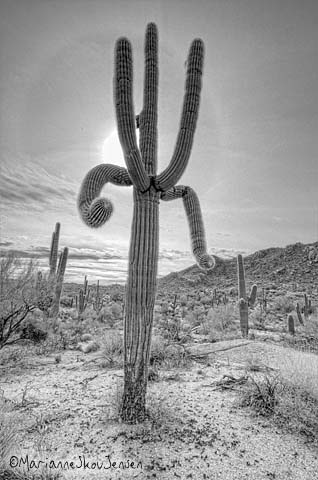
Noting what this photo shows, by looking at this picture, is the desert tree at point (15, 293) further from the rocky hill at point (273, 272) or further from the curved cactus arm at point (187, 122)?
the rocky hill at point (273, 272)

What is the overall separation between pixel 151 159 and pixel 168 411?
4.66 m

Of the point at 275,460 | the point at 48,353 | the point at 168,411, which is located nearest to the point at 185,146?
the point at 168,411

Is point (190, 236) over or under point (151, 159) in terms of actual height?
under

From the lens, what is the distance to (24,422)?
5141 millimetres

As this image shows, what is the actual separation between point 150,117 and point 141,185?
160 centimetres

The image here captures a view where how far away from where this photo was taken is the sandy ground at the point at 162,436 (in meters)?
3.92

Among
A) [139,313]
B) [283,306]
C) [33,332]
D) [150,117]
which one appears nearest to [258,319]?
[283,306]

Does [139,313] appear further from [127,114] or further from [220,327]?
[220,327]

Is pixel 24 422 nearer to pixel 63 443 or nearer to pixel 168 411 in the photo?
pixel 63 443

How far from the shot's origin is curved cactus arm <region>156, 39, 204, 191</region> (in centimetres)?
568

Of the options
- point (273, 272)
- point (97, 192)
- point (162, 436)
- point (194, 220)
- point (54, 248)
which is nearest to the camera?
point (162, 436)

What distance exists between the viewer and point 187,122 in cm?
579

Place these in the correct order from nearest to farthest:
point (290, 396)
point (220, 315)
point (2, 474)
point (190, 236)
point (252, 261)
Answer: point (2, 474), point (290, 396), point (190, 236), point (220, 315), point (252, 261)

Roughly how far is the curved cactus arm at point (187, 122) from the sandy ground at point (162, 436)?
4118 millimetres
